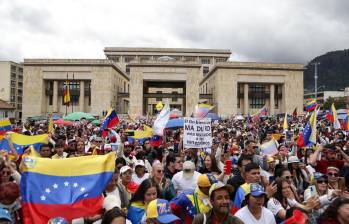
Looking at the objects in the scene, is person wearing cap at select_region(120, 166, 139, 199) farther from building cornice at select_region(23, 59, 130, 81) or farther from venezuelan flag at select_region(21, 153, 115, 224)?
building cornice at select_region(23, 59, 130, 81)

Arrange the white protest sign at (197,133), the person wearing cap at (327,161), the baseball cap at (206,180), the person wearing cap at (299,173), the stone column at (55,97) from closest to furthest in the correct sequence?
the baseball cap at (206,180) < the person wearing cap at (299,173) < the person wearing cap at (327,161) < the white protest sign at (197,133) < the stone column at (55,97)

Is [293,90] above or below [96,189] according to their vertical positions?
above

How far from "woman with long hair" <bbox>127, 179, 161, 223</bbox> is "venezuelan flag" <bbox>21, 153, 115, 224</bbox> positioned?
44 centimetres

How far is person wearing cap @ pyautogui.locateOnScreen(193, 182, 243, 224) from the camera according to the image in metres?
3.56

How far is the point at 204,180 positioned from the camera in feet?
14.1

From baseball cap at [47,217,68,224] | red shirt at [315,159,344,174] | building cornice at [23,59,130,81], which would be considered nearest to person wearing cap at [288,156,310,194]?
red shirt at [315,159,344,174]

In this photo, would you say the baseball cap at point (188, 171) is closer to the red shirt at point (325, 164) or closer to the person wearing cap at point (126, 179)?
the person wearing cap at point (126, 179)

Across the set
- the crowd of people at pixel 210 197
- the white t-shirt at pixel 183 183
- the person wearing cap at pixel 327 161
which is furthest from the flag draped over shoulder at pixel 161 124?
the white t-shirt at pixel 183 183

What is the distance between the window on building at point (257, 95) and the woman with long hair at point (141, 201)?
225ft

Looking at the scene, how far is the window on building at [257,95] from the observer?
71.8m

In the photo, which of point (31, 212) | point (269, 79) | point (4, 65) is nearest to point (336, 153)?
point (31, 212)

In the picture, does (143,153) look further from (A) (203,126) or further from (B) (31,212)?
(B) (31,212)

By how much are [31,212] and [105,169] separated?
0.93m

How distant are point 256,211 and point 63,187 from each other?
2161 millimetres
